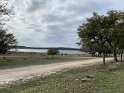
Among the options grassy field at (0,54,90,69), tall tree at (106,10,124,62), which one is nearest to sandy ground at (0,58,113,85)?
grassy field at (0,54,90,69)

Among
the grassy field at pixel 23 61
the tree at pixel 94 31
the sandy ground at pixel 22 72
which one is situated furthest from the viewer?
the grassy field at pixel 23 61

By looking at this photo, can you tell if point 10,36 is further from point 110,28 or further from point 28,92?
point 28,92

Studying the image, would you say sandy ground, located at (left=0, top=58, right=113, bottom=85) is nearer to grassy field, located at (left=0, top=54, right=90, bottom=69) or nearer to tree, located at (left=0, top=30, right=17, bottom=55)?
grassy field, located at (left=0, top=54, right=90, bottom=69)

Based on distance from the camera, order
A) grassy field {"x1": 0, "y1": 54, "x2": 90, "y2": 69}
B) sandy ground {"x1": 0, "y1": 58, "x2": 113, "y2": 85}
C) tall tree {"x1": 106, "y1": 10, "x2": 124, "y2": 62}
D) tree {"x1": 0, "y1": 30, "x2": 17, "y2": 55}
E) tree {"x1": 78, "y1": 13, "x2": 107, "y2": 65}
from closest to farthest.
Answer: sandy ground {"x1": 0, "y1": 58, "x2": 113, "y2": 85} < tree {"x1": 78, "y1": 13, "x2": 107, "y2": 65} < tall tree {"x1": 106, "y1": 10, "x2": 124, "y2": 62} < grassy field {"x1": 0, "y1": 54, "x2": 90, "y2": 69} < tree {"x1": 0, "y1": 30, "x2": 17, "y2": 55}

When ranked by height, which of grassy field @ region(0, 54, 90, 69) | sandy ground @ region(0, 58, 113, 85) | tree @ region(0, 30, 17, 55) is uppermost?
tree @ region(0, 30, 17, 55)

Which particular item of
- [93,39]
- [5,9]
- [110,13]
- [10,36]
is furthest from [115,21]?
[5,9]

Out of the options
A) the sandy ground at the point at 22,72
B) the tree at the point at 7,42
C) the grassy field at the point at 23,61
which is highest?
the tree at the point at 7,42

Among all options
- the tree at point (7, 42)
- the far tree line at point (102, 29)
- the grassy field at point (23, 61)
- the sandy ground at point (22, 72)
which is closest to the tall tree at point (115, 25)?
the far tree line at point (102, 29)

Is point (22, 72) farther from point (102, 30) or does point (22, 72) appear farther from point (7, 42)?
point (7, 42)

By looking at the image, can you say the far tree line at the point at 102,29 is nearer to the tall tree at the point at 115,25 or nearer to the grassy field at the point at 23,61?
the tall tree at the point at 115,25

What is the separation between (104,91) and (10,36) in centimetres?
5006

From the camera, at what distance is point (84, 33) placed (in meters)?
49.7

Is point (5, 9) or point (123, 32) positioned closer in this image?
point (5, 9)

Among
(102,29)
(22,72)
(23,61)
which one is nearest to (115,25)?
(102,29)
